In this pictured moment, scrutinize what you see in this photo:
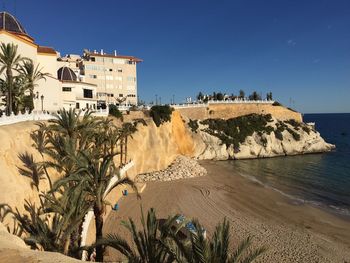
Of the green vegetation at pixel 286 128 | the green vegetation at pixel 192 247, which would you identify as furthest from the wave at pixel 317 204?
the green vegetation at pixel 286 128

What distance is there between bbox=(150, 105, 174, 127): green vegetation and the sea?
1594 cm

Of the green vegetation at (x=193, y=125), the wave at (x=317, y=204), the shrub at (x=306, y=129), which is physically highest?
the green vegetation at (x=193, y=125)

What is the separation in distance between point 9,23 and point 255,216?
3937cm

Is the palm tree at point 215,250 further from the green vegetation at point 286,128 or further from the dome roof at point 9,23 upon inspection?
the green vegetation at point 286,128

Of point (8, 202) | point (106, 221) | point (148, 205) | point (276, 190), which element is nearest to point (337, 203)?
point (276, 190)

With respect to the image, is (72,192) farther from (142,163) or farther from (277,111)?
(277,111)

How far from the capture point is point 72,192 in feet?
46.8

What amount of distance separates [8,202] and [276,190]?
106ft

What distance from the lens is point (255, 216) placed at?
1129 inches

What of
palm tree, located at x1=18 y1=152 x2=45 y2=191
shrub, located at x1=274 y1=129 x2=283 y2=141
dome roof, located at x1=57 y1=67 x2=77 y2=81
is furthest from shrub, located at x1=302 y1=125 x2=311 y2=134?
palm tree, located at x1=18 y1=152 x2=45 y2=191

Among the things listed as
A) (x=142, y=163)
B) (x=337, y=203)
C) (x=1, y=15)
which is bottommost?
(x=337, y=203)

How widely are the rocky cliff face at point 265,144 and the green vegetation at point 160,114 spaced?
11722 millimetres

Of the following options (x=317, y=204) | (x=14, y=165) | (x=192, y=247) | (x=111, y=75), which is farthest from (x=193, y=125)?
(x=192, y=247)

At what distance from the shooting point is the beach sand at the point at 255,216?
21.8 m
